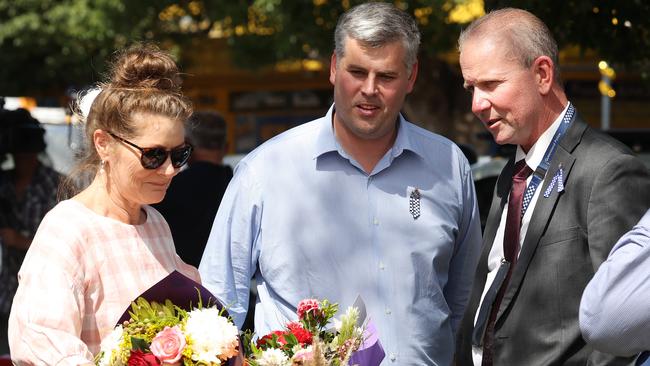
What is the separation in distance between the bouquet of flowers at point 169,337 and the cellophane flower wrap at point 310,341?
98 millimetres

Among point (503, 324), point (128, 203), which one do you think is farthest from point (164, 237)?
point (503, 324)

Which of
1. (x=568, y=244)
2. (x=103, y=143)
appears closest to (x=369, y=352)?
(x=568, y=244)

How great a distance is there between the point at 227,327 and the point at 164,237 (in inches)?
32.0

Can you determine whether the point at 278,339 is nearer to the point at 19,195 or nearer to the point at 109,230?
the point at 109,230

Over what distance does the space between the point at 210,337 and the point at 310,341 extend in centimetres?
30

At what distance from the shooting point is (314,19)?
44.4 ft

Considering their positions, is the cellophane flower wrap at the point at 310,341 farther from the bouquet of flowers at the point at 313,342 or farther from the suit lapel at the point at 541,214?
the suit lapel at the point at 541,214

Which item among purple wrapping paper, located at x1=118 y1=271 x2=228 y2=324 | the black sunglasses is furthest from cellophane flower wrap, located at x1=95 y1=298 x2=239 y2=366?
the black sunglasses

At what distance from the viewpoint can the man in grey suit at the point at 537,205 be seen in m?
3.25

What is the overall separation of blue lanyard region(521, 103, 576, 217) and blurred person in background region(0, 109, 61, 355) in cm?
540

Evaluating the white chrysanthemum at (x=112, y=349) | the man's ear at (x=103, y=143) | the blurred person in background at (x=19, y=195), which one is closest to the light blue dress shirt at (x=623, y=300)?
the white chrysanthemum at (x=112, y=349)

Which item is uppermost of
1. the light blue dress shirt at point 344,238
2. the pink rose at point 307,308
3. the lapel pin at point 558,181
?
the lapel pin at point 558,181

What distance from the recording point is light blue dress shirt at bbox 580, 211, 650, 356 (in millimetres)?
2430

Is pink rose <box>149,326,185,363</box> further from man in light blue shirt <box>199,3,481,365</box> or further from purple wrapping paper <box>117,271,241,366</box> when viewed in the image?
man in light blue shirt <box>199,3,481,365</box>
